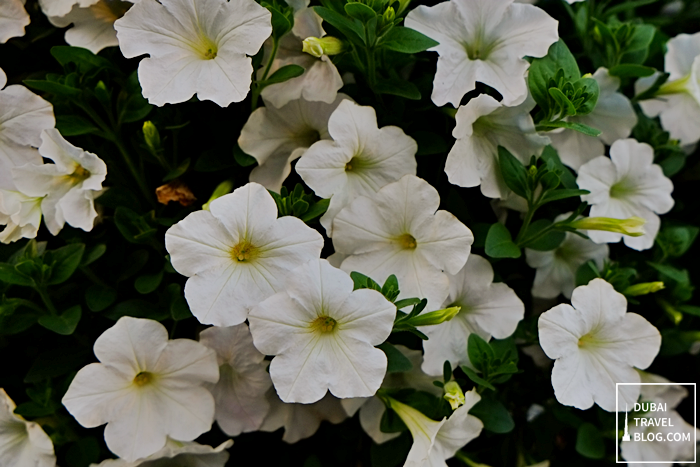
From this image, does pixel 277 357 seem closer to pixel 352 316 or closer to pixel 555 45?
pixel 352 316

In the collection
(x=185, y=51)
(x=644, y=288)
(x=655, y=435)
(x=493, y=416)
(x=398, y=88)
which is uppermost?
(x=185, y=51)

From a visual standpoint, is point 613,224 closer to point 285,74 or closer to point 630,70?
point 630,70

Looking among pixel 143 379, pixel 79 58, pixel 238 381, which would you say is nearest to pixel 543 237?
pixel 238 381

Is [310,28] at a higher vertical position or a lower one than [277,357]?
higher

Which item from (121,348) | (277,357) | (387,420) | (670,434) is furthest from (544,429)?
(121,348)

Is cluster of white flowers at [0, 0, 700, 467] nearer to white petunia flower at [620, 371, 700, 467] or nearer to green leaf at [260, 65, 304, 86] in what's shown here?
green leaf at [260, 65, 304, 86]
